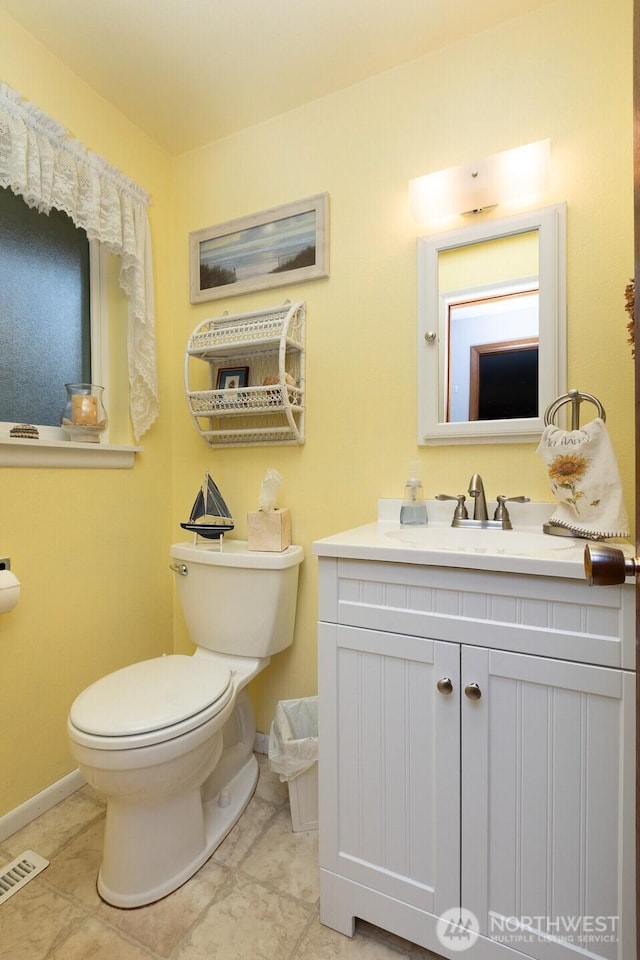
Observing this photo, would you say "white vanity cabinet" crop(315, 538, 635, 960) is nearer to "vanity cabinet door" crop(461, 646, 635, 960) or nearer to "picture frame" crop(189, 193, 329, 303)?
"vanity cabinet door" crop(461, 646, 635, 960)

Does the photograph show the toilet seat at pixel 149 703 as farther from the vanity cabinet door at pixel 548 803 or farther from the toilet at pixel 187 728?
the vanity cabinet door at pixel 548 803

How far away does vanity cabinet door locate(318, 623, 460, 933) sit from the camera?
2.94 ft

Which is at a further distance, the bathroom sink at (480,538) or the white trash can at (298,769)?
the white trash can at (298,769)

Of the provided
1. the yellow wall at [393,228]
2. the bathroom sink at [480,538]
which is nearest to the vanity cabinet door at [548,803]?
the bathroom sink at [480,538]

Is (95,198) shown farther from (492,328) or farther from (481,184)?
(492,328)

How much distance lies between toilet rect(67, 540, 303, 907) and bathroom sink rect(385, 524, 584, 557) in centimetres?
43

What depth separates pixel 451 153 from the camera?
1.34 m

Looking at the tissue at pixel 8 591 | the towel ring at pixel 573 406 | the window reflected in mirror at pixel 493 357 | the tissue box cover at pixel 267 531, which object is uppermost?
the window reflected in mirror at pixel 493 357

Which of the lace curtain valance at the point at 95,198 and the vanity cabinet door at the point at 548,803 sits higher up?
the lace curtain valance at the point at 95,198

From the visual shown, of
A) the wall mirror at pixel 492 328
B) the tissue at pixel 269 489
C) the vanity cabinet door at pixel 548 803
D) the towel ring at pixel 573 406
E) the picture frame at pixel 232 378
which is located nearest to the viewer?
the vanity cabinet door at pixel 548 803

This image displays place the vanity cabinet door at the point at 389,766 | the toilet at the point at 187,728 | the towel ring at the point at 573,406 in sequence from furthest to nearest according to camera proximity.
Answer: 1. the towel ring at the point at 573,406
2. the toilet at the point at 187,728
3. the vanity cabinet door at the point at 389,766

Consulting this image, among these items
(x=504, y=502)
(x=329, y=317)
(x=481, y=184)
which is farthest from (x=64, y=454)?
(x=481, y=184)

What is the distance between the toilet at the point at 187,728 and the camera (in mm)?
1003

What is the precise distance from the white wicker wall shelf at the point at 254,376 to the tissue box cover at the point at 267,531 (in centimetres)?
28
